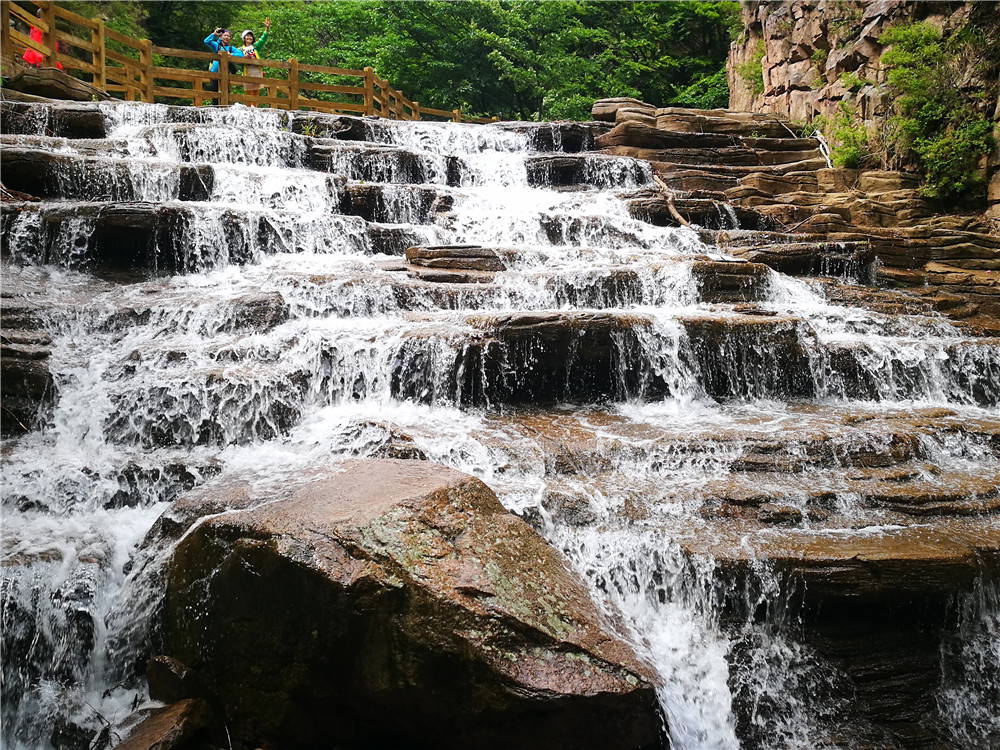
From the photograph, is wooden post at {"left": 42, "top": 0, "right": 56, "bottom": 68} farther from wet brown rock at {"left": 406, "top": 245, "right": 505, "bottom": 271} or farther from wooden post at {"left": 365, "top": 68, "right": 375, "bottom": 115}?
wet brown rock at {"left": 406, "top": 245, "right": 505, "bottom": 271}

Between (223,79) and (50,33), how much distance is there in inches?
138

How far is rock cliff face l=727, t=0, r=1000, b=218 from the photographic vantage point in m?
10.4

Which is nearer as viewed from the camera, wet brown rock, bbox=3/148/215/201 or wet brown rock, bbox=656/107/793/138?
wet brown rock, bbox=3/148/215/201

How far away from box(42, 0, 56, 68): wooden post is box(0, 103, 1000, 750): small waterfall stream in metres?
4.83

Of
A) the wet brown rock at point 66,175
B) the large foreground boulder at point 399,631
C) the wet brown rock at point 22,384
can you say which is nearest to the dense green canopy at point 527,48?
the wet brown rock at point 66,175

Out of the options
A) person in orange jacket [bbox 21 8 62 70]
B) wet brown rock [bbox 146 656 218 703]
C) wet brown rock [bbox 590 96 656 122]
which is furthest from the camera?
wet brown rock [bbox 590 96 656 122]

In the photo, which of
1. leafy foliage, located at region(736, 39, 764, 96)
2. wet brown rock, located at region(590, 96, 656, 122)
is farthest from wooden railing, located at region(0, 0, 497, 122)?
leafy foliage, located at region(736, 39, 764, 96)

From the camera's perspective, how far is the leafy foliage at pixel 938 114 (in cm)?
1002

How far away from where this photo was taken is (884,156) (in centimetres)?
1149

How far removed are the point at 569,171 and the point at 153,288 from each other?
7720mm

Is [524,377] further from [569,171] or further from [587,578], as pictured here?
[569,171]

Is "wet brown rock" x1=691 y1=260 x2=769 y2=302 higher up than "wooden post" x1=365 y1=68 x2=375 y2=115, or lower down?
lower down

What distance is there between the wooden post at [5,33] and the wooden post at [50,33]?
0.70 metres

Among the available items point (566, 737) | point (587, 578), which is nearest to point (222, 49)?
point (587, 578)
